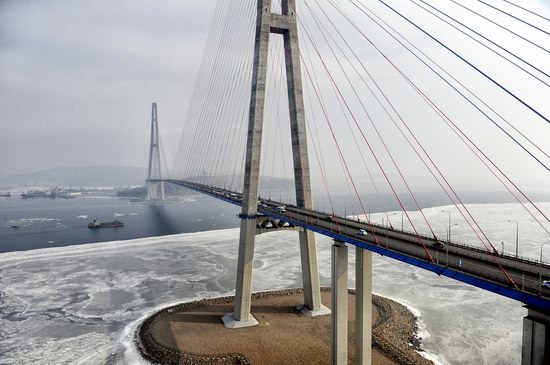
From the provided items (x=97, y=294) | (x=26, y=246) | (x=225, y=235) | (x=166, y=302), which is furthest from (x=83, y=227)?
(x=166, y=302)

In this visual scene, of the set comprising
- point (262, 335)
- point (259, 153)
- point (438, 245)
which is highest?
point (259, 153)

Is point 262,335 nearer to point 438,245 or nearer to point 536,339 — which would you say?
point 438,245

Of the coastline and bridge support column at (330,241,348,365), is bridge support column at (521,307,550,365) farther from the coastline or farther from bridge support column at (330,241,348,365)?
the coastline

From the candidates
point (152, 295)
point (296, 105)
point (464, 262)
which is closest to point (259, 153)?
point (296, 105)

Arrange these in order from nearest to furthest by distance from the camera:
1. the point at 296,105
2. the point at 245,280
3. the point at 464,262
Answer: the point at 464,262
the point at 245,280
the point at 296,105

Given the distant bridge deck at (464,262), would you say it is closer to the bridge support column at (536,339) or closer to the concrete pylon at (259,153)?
the bridge support column at (536,339)

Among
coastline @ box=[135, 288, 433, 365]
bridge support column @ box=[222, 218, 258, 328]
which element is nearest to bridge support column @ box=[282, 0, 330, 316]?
coastline @ box=[135, 288, 433, 365]

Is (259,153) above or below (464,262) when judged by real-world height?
above
